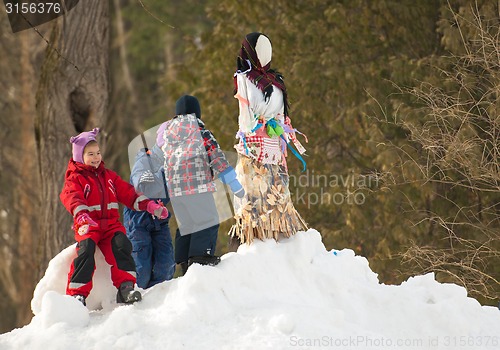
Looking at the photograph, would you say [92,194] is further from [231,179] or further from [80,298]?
[231,179]

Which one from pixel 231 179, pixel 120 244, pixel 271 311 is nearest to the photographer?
pixel 271 311

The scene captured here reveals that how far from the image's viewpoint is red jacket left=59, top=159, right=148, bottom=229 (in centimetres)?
554

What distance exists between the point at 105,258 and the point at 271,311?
1.25 m

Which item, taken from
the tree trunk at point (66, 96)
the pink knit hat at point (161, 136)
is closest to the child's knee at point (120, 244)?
the pink knit hat at point (161, 136)

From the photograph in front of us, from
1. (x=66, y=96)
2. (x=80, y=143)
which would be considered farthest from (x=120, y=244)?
(x=66, y=96)

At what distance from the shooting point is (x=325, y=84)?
11.9m

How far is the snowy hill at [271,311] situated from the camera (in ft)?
16.5

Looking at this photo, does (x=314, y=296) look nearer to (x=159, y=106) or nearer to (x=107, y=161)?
(x=107, y=161)


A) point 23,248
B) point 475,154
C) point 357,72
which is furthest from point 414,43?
point 23,248

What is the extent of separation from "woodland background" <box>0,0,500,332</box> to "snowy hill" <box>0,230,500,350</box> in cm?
207

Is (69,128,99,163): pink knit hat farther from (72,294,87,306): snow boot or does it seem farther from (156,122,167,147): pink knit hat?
(72,294,87,306): snow boot

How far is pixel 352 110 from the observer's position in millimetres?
11281

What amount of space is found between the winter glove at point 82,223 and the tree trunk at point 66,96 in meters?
3.45

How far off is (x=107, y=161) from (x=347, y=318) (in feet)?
18.9
